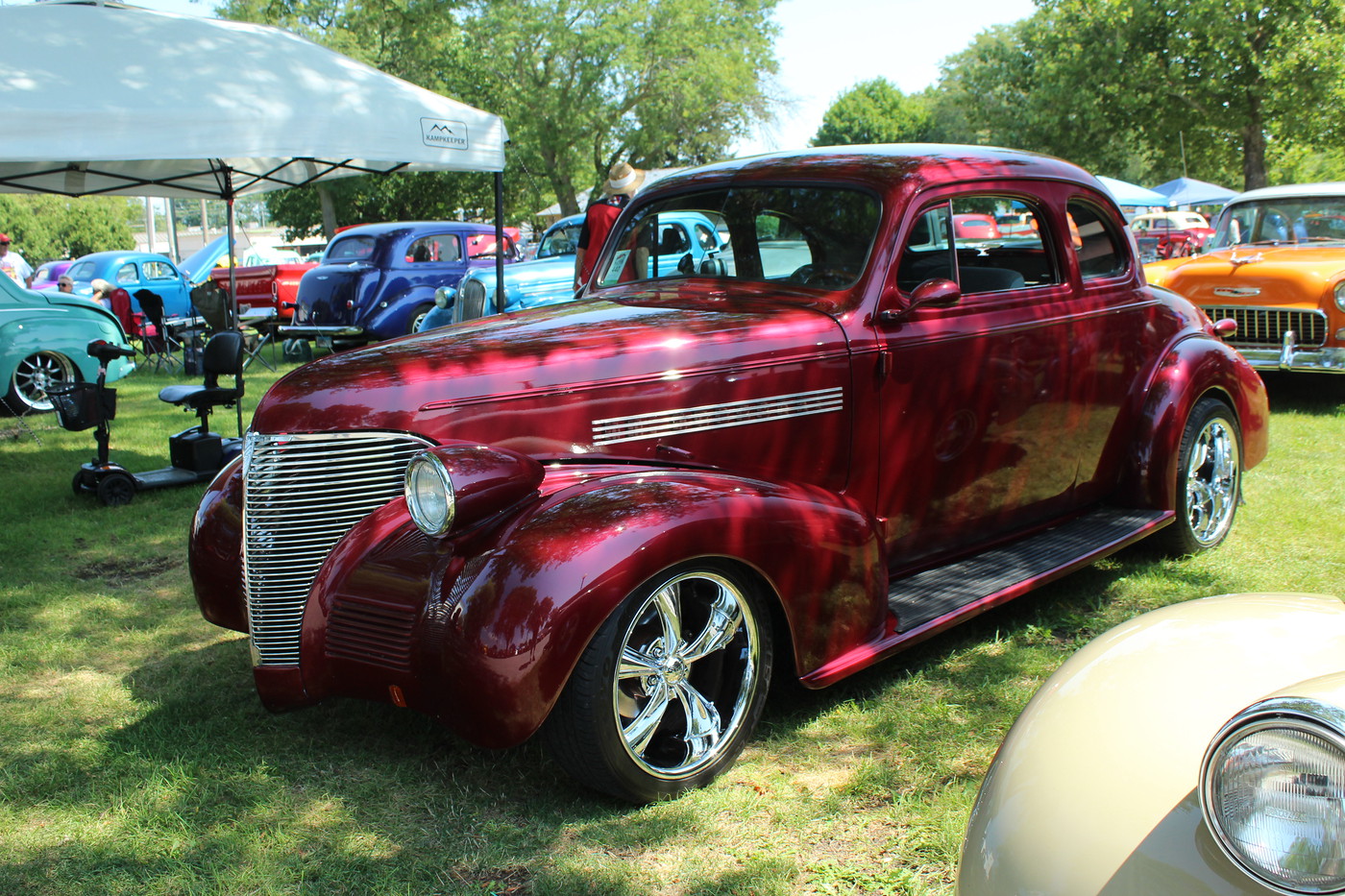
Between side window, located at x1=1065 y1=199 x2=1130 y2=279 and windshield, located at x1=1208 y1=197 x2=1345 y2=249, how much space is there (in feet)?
19.7

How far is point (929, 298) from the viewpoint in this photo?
3631 millimetres

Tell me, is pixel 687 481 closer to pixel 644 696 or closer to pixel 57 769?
pixel 644 696

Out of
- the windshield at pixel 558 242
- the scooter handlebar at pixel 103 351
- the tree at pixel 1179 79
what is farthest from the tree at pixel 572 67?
the scooter handlebar at pixel 103 351

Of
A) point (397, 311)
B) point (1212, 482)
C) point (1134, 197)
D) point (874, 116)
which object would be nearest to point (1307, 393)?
point (1212, 482)

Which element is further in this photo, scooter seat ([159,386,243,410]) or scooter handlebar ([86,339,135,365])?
scooter handlebar ([86,339,135,365])

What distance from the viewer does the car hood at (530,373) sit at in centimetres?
311

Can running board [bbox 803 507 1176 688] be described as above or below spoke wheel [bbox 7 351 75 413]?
below

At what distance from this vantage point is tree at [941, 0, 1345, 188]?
74.6ft

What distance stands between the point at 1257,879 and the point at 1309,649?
698 millimetres

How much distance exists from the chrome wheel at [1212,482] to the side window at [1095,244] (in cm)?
89

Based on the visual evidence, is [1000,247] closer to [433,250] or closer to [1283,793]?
[1283,793]

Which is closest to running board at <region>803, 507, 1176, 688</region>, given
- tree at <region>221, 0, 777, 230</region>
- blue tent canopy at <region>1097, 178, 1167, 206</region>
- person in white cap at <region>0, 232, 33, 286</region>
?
person in white cap at <region>0, 232, 33, 286</region>

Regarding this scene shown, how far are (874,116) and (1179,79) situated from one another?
53.8 meters

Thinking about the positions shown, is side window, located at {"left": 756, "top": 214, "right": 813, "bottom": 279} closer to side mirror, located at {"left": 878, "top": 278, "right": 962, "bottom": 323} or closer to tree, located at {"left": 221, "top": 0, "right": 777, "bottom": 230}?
side mirror, located at {"left": 878, "top": 278, "right": 962, "bottom": 323}
